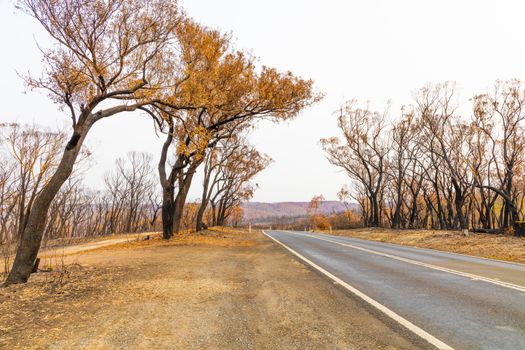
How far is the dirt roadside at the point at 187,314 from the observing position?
12.8ft

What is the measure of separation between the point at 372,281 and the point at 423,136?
30917mm

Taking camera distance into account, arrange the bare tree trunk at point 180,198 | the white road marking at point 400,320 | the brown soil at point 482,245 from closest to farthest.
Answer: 1. the white road marking at point 400,320
2. the brown soil at point 482,245
3. the bare tree trunk at point 180,198

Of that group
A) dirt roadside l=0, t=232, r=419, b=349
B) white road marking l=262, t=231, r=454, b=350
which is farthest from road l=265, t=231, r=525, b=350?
dirt roadside l=0, t=232, r=419, b=349

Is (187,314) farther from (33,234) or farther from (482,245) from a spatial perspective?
(482,245)

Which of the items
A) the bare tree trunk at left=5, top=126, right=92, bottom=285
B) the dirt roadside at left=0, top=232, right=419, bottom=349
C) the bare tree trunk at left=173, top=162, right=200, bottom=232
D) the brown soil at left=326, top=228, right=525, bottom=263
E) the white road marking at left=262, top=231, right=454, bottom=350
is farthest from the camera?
the bare tree trunk at left=173, top=162, right=200, bottom=232

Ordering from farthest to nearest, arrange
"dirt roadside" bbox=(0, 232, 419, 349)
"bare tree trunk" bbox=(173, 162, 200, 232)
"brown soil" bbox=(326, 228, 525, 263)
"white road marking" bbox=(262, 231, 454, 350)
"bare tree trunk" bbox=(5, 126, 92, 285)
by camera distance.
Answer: "bare tree trunk" bbox=(173, 162, 200, 232), "brown soil" bbox=(326, 228, 525, 263), "bare tree trunk" bbox=(5, 126, 92, 285), "dirt roadside" bbox=(0, 232, 419, 349), "white road marking" bbox=(262, 231, 454, 350)

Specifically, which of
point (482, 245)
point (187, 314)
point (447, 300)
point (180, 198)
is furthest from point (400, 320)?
point (180, 198)

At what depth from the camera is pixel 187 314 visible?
5.03 metres

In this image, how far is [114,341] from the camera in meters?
3.92

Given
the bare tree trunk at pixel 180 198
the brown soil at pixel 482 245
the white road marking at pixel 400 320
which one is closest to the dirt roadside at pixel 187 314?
the white road marking at pixel 400 320

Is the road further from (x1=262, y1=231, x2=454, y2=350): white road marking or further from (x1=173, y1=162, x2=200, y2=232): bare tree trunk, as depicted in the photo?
(x1=173, y1=162, x2=200, y2=232): bare tree trunk

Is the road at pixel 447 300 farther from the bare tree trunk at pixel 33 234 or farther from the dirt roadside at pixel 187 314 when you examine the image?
the bare tree trunk at pixel 33 234

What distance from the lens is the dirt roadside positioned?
3910 millimetres

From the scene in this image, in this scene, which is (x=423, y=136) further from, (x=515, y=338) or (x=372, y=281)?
(x=515, y=338)
